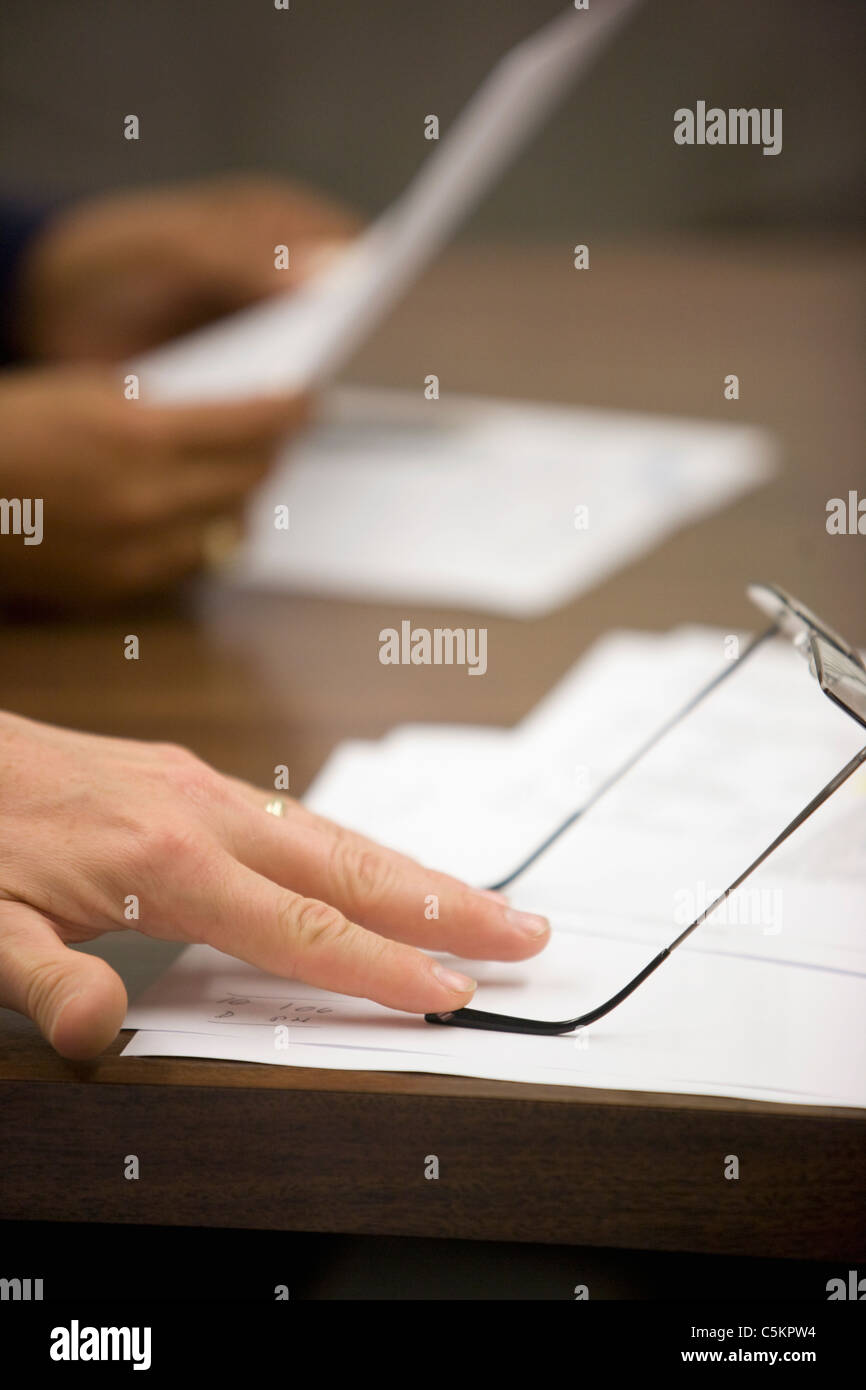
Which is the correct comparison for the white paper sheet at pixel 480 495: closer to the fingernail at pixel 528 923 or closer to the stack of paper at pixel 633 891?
the stack of paper at pixel 633 891

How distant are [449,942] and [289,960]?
6 cm

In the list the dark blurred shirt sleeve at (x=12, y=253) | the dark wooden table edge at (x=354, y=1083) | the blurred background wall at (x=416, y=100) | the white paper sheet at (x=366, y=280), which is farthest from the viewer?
the blurred background wall at (x=416, y=100)

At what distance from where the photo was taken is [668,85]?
2.77 m

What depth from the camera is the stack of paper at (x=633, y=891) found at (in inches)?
16.6

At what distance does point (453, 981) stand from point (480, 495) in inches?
26.9

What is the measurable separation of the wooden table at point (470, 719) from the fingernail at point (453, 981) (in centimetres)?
3

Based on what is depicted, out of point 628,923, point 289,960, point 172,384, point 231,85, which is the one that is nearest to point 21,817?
point 289,960

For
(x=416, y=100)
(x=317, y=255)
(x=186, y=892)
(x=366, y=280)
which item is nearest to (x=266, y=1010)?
(x=186, y=892)

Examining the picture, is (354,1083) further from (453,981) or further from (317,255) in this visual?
(317,255)

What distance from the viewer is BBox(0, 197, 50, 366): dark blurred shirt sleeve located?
1226 mm

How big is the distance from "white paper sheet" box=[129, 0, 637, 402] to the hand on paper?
0.53m

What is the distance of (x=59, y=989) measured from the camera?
1.33 ft

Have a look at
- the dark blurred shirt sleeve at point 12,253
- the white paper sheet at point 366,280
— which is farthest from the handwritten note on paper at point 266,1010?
the dark blurred shirt sleeve at point 12,253
